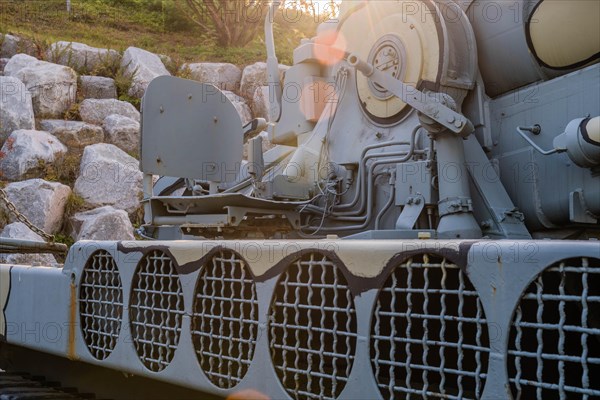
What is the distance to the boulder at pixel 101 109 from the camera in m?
15.3

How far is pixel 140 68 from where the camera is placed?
16.8 m

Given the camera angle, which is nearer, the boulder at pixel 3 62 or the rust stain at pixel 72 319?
the rust stain at pixel 72 319

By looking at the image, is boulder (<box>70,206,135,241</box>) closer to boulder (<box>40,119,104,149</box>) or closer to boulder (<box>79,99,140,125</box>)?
boulder (<box>40,119,104,149</box>)

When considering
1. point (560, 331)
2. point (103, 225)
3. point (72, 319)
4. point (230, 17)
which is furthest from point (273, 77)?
point (230, 17)

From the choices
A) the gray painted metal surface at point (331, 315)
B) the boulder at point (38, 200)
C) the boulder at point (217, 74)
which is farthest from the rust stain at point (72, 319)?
the boulder at point (217, 74)

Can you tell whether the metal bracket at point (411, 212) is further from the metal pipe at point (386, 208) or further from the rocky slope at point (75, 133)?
the rocky slope at point (75, 133)

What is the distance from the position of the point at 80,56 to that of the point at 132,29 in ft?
17.2

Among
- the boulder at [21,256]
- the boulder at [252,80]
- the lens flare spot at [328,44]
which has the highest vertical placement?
the boulder at [252,80]

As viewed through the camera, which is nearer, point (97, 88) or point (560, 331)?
point (560, 331)

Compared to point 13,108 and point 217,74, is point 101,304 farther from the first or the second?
point 217,74

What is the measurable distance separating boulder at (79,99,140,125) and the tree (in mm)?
5685

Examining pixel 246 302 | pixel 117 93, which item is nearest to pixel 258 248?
pixel 246 302

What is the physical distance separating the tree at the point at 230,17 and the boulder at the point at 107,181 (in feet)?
26.3

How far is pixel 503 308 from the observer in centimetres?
153
